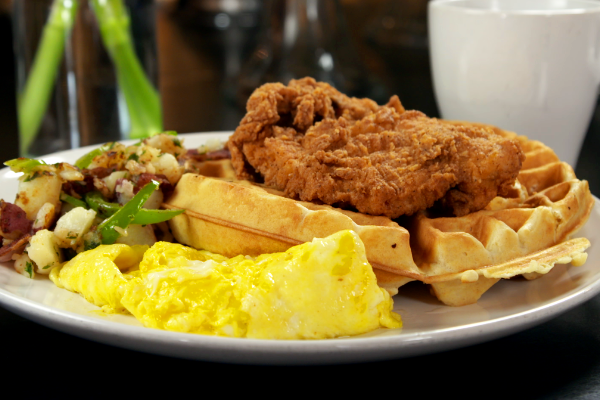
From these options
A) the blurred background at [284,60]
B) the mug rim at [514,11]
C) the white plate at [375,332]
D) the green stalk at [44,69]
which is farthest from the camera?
the blurred background at [284,60]

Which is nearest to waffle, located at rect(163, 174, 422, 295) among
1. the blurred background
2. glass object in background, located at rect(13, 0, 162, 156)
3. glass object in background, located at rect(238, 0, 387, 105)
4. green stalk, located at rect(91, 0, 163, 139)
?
green stalk, located at rect(91, 0, 163, 139)

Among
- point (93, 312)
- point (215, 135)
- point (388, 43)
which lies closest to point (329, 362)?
point (93, 312)

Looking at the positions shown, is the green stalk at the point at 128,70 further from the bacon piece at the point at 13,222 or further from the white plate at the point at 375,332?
the white plate at the point at 375,332

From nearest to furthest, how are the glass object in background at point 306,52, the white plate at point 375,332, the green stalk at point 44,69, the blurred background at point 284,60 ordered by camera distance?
the white plate at point 375,332, the green stalk at point 44,69, the blurred background at point 284,60, the glass object in background at point 306,52

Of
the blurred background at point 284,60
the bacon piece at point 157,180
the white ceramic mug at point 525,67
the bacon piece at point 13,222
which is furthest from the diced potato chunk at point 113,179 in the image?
the white ceramic mug at point 525,67

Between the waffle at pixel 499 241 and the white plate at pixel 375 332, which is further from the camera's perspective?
the waffle at pixel 499 241

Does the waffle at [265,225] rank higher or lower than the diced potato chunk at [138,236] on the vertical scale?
higher
